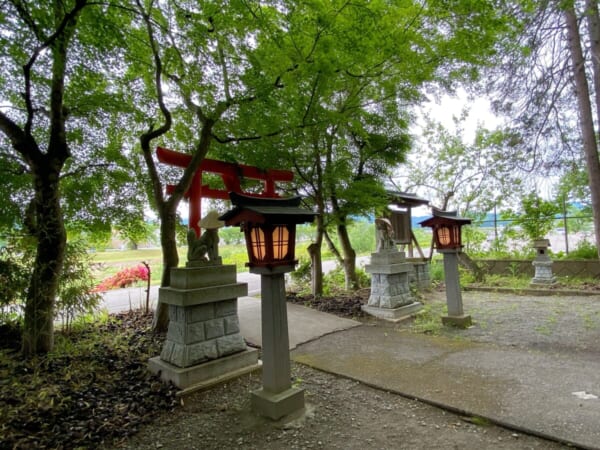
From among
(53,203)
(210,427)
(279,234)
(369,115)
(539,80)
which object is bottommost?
(210,427)

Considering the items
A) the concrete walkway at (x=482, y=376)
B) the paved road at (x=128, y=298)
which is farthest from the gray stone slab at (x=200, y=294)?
the paved road at (x=128, y=298)

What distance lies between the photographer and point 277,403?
2.64 meters

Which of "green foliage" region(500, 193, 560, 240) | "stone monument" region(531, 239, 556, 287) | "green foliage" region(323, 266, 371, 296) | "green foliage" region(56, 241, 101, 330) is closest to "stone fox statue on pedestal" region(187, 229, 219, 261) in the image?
"green foliage" region(56, 241, 101, 330)

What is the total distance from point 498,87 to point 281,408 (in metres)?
10.1

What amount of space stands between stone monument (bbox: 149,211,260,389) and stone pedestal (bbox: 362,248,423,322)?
9.67 feet

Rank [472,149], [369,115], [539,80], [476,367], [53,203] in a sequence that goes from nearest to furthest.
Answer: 1. [476,367]
2. [53,203]
3. [369,115]
4. [539,80]
5. [472,149]

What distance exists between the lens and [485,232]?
1148 centimetres

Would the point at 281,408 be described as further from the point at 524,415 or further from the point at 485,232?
the point at 485,232

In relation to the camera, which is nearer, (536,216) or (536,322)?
(536,322)

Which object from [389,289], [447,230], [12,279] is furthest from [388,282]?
[12,279]

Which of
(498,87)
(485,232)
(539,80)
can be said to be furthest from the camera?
(485,232)

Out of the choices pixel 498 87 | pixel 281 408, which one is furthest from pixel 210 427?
pixel 498 87

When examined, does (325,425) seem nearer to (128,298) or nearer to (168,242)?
(168,242)

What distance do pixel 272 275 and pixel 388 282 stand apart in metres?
3.74
